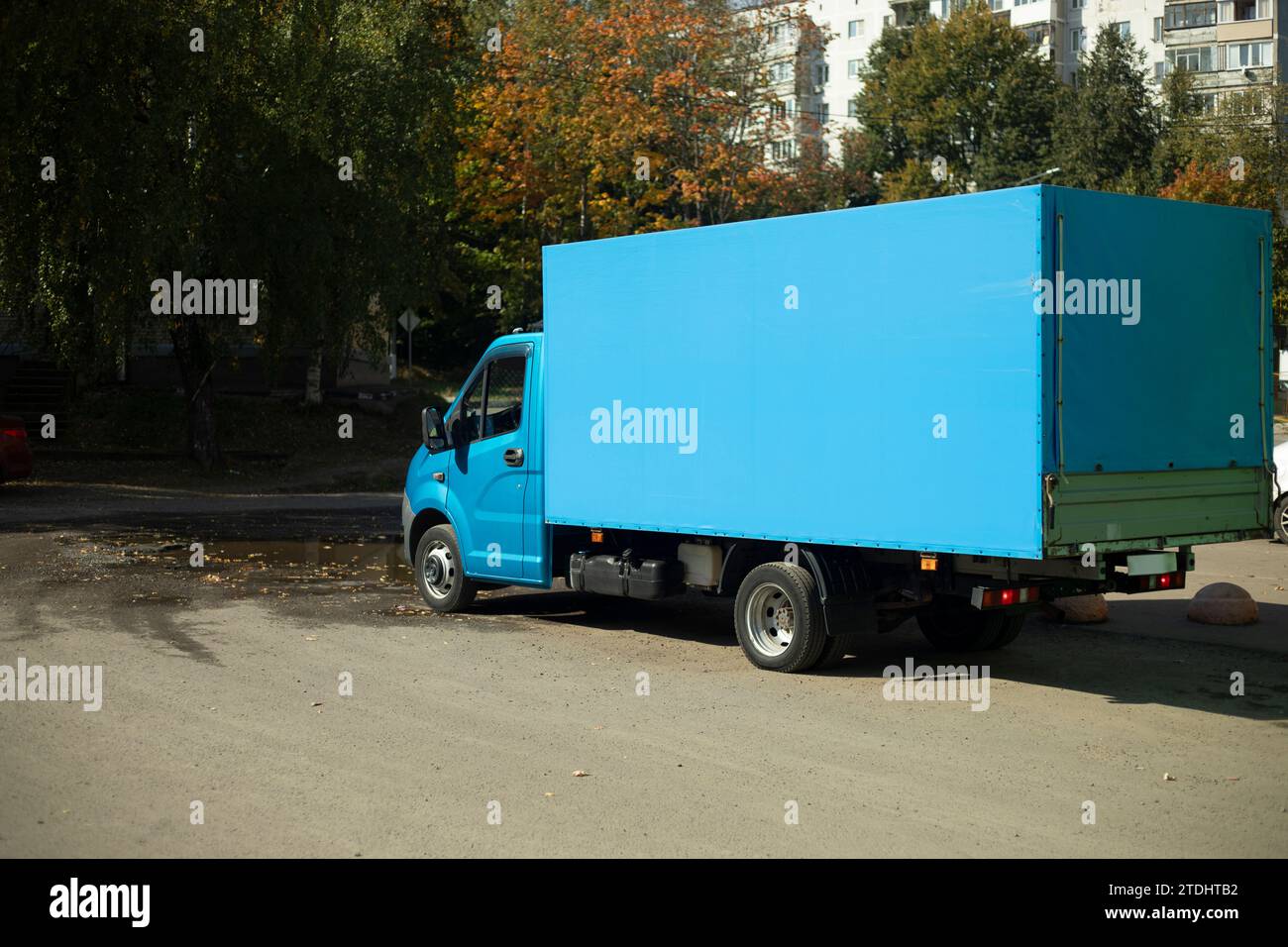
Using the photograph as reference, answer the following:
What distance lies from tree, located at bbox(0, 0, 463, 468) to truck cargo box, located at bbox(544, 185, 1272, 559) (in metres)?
13.8

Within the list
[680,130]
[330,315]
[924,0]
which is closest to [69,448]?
[330,315]

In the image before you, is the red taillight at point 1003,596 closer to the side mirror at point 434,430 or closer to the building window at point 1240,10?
the side mirror at point 434,430

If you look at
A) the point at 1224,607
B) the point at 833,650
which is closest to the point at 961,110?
the point at 1224,607

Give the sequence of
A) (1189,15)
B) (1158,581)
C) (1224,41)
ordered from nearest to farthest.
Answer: (1158,581) → (1224,41) → (1189,15)

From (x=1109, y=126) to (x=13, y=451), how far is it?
52.2 metres

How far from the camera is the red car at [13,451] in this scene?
75.4 feet

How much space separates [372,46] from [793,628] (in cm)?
1911

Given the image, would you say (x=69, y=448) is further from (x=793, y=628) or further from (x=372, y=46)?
(x=793, y=628)

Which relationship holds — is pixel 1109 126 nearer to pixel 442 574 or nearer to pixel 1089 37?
pixel 1089 37

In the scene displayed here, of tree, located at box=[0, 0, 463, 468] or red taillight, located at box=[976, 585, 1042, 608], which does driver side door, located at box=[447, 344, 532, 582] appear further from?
tree, located at box=[0, 0, 463, 468]

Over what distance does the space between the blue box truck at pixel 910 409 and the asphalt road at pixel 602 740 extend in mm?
781

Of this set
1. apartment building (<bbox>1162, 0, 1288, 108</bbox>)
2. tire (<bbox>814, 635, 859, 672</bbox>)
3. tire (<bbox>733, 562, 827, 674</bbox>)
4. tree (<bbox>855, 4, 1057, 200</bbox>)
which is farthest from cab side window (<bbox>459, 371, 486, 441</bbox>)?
apartment building (<bbox>1162, 0, 1288, 108</bbox>)

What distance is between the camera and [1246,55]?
6888 centimetres
